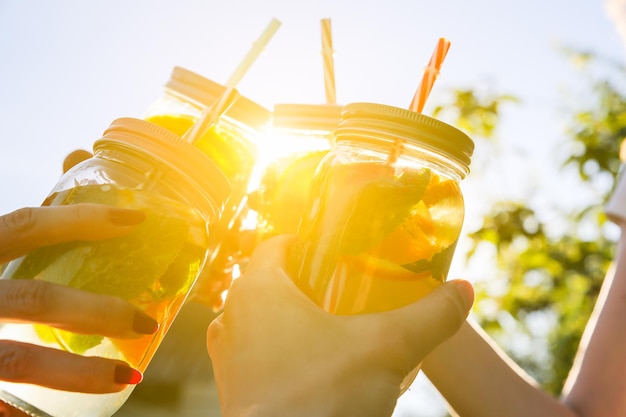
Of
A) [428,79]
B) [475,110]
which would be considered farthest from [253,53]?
[475,110]

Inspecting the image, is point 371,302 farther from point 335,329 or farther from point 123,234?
point 123,234

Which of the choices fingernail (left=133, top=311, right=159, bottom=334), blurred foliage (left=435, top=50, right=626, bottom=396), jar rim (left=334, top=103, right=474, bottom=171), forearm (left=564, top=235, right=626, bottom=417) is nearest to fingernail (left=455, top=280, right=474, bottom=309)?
jar rim (left=334, top=103, right=474, bottom=171)

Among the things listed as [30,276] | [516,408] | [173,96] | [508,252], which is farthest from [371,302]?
[508,252]

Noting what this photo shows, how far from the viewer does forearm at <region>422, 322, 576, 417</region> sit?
4.93 feet

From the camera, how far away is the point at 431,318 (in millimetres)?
760

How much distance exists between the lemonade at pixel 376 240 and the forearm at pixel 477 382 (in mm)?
675

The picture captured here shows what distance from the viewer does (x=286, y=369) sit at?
74cm

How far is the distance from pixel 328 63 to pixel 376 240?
1.48 ft

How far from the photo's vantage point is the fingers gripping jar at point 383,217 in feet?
2.77

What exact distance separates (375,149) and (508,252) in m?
4.48

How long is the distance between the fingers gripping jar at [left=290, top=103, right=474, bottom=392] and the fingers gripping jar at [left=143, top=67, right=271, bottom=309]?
28cm

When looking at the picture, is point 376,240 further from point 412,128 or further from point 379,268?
point 412,128

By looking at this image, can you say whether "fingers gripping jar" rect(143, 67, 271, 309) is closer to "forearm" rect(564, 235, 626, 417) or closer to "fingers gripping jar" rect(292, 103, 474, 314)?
"fingers gripping jar" rect(292, 103, 474, 314)

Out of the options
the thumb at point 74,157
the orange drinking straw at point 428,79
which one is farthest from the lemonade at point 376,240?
the thumb at point 74,157
